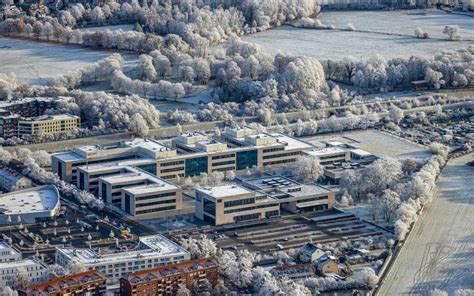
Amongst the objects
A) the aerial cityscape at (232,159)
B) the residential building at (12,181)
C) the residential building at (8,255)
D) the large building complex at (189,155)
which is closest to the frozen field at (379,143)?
the aerial cityscape at (232,159)

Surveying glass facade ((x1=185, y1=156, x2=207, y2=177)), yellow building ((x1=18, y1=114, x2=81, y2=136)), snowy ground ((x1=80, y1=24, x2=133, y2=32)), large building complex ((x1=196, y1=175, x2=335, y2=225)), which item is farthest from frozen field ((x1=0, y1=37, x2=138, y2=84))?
large building complex ((x1=196, y1=175, x2=335, y2=225))

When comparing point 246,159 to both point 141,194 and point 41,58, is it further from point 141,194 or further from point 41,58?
point 41,58

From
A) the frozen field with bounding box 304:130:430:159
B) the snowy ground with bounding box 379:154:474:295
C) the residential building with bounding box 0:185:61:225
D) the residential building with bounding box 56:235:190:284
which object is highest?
the residential building with bounding box 56:235:190:284

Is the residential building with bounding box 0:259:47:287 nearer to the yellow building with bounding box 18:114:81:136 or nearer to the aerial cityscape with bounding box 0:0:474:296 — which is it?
the aerial cityscape with bounding box 0:0:474:296

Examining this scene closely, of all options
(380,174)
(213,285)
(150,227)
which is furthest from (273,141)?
(213,285)

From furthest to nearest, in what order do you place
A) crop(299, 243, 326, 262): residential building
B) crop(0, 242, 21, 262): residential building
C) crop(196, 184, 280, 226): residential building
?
crop(196, 184, 280, 226): residential building, crop(299, 243, 326, 262): residential building, crop(0, 242, 21, 262): residential building

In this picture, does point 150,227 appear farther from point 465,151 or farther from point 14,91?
point 14,91

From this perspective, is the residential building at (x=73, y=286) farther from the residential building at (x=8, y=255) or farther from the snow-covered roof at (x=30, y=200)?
the snow-covered roof at (x=30, y=200)
